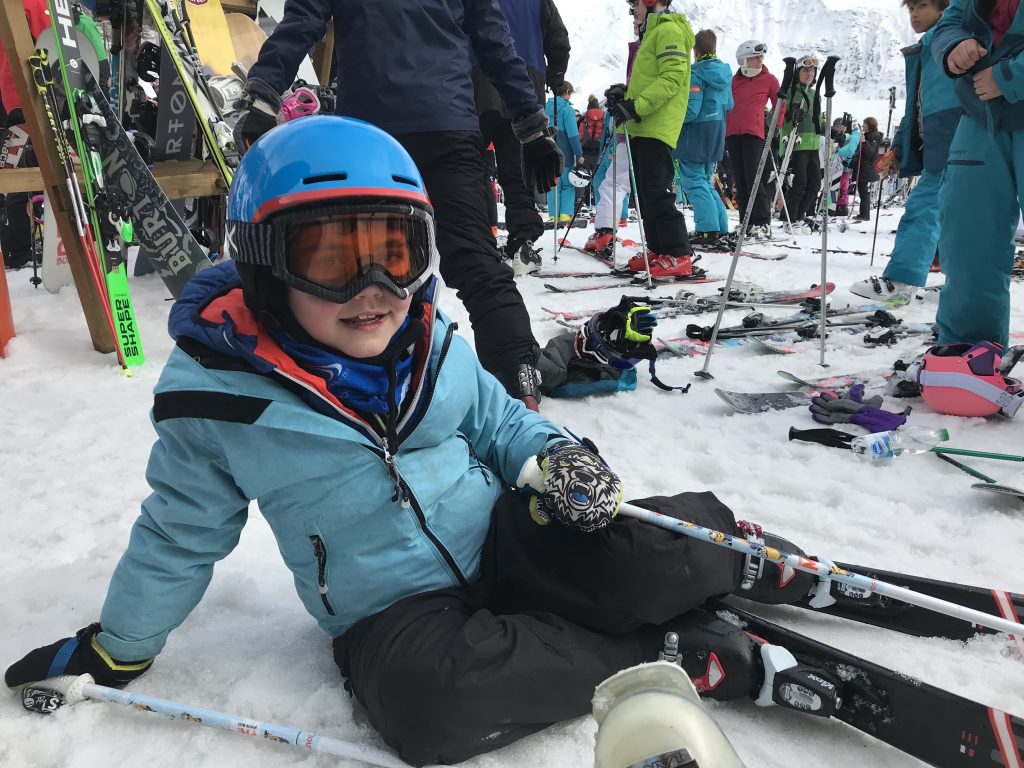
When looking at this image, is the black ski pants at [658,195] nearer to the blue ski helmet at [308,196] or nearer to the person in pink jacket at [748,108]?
the person in pink jacket at [748,108]

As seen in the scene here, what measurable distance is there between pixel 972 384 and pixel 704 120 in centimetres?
563

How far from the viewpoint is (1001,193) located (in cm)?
301

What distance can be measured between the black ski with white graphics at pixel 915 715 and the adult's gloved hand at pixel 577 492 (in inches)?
21.0

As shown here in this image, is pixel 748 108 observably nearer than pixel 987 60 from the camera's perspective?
No

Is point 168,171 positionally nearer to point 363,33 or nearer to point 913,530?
point 363,33

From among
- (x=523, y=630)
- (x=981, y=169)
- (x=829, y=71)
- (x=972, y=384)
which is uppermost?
(x=829, y=71)

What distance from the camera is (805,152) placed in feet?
35.0

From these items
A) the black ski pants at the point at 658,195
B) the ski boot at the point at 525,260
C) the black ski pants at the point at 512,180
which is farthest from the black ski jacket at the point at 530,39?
the ski boot at the point at 525,260

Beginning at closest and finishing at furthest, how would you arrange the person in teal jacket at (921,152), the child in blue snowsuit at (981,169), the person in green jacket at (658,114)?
the child in blue snowsuit at (981,169) → the person in teal jacket at (921,152) → the person in green jacket at (658,114)

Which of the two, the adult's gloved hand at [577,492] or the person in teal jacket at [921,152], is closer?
the adult's gloved hand at [577,492]

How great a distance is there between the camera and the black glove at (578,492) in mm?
1481

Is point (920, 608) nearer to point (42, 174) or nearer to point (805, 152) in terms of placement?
point (42, 174)

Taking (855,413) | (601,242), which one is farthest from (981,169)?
(601,242)

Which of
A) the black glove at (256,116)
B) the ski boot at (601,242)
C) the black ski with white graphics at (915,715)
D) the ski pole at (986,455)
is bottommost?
the ski boot at (601,242)
